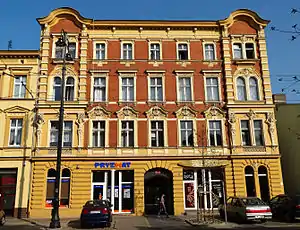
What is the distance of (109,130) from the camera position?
978 inches

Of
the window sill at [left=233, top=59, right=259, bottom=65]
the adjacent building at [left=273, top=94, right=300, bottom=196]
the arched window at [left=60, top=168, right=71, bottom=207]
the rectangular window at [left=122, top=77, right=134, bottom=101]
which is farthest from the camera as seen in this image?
the adjacent building at [left=273, top=94, right=300, bottom=196]

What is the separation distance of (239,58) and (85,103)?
14.1 meters

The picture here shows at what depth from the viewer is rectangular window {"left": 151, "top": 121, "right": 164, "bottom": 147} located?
24953 millimetres

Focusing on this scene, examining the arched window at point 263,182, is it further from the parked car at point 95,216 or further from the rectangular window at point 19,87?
the rectangular window at point 19,87

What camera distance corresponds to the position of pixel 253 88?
26.4 metres

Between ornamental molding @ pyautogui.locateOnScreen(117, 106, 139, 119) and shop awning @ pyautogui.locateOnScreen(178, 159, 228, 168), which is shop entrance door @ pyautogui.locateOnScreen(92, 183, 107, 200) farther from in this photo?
shop awning @ pyautogui.locateOnScreen(178, 159, 228, 168)

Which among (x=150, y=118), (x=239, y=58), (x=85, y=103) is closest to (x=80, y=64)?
(x=85, y=103)

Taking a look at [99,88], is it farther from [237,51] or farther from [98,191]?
[237,51]

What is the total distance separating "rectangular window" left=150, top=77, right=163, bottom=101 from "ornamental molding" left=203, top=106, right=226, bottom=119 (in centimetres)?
408

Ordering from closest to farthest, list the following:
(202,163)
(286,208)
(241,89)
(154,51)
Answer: (286,208) < (202,163) < (241,89) < (154,51)

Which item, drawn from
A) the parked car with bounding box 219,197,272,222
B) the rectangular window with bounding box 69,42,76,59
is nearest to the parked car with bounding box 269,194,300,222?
the parked car with bounding box 219,197,272,222

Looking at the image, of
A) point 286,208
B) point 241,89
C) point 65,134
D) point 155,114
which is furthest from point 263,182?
point 65,134

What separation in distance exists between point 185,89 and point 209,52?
425 centimetres

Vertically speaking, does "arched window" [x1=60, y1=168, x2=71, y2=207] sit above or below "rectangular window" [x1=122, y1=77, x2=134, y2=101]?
below
